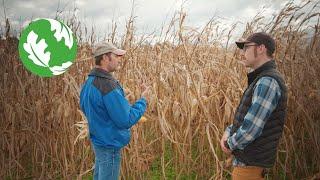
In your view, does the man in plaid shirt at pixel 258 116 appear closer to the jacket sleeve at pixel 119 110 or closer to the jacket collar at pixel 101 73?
the jacket sleeve at pixel 119 110

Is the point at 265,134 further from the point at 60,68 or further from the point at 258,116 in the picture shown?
the point at 60,68

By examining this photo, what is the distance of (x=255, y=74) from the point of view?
2785 mm

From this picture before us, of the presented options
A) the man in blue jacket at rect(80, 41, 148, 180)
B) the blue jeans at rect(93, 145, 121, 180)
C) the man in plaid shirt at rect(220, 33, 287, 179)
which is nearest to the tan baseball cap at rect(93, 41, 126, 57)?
the man in blue jacket at rect(80, 41, 148, 180)

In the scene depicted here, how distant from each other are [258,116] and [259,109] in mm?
40

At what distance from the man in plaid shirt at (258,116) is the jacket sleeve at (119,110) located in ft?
2.30

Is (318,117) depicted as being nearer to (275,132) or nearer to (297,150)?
(297,150)

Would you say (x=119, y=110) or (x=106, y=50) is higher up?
(x=106, y=50)

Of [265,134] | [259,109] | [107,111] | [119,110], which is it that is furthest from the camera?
[107,111]

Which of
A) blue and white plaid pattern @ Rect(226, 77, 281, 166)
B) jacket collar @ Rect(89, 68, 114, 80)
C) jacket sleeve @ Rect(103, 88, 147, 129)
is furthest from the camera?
jacket collar @ Rect(89, 68, 114, 80)

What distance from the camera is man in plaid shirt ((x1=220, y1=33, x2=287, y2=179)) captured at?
2.61 metres

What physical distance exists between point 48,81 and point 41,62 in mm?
Result: 198

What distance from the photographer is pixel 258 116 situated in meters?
2.60

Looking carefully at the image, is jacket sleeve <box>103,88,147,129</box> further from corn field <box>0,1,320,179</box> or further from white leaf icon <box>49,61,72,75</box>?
white leaf icon <box>49,61,72,75</box>

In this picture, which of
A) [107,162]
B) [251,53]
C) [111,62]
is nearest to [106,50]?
[111,62]
